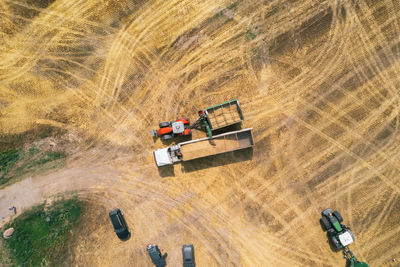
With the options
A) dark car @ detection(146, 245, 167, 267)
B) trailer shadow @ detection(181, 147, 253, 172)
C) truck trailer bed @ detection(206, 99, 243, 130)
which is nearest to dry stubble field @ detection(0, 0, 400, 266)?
trailer shadow @ detection(181, 147, 253, 172)

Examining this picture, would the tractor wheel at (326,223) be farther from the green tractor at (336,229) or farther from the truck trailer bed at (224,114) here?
the truck trailer bed at (224,114)

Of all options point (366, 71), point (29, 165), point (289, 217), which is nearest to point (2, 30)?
point (29, 165)

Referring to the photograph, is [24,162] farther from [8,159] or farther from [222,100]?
[222,100]

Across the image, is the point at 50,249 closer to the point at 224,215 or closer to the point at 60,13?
the point at 224,215

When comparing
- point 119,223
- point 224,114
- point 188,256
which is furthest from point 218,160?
point 119,223

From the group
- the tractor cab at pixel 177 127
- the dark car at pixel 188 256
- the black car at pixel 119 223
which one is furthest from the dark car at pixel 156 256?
the tractor cab at pixel 177 127

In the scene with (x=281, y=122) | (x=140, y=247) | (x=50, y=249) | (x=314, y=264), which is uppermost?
(x=281, y=122)
